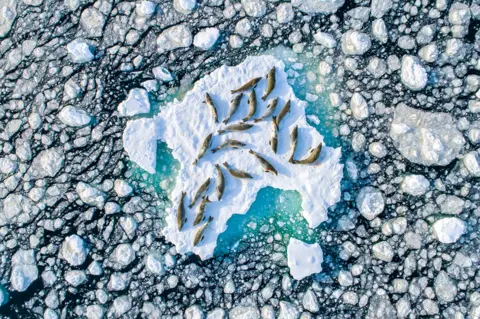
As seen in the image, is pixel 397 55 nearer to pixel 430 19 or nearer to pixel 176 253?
pixel 430 19

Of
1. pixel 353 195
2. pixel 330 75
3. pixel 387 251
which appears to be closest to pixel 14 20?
pixel 330 75

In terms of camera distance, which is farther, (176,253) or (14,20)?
(14,20)

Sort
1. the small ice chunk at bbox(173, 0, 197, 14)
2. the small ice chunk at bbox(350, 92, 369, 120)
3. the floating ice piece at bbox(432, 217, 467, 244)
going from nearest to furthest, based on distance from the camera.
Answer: the floating ice piece at bbox(432, 217, 467, 244) < the small ice chunk at bbox(350, 92, 369, 120) < the small ice chunk at bbox(173, 0, 197, 14)

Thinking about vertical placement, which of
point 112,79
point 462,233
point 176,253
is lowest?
point 462,233

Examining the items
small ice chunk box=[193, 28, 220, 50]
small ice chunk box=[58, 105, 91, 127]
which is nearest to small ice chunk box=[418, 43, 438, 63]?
small ice chunk box=[193, 28, 220, 50]

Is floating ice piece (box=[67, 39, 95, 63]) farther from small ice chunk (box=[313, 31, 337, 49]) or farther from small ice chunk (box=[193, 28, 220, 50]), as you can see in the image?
small ice chunk (box=[313, 31, 337, 49])

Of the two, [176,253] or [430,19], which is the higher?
[430,19]

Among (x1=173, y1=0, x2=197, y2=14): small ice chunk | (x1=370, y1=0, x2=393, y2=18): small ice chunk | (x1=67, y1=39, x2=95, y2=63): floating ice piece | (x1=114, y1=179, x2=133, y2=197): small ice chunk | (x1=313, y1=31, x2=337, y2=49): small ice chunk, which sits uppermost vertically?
(x1=173, y1=0, x2=197, y2=14): small ice chunk
